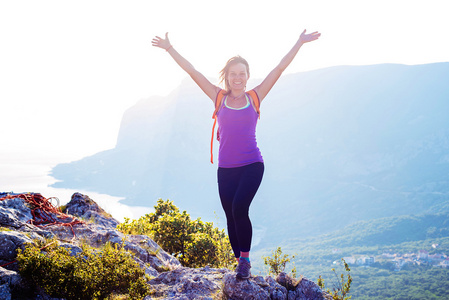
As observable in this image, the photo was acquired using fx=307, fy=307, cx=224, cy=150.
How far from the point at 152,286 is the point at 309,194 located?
6943 inches

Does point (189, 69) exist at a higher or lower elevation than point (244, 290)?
higher

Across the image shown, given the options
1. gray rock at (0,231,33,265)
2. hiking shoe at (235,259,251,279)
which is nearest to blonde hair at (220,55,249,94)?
hiking shoe at (235,259,251,279)

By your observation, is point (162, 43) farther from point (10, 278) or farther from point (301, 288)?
point (301, 288)

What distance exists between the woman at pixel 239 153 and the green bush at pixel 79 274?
1290 millimetres

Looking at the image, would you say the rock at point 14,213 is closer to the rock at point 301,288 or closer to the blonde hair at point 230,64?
the blonde hair at point 230,64

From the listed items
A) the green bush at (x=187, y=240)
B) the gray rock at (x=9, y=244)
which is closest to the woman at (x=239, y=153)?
the gray rock at (x=9, y=244)

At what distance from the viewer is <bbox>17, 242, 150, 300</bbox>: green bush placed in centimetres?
331

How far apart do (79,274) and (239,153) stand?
2233 mm

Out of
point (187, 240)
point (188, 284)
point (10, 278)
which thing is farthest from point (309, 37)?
point (187, 240)

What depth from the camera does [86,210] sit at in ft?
24.7

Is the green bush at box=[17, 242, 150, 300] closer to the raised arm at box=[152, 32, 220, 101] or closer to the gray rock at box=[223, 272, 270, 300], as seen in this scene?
the gray rock at box=[223, 272, 270, 300]

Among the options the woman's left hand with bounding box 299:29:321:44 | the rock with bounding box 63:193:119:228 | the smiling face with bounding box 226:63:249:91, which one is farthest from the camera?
the rock with bounding box 63:193:119:228

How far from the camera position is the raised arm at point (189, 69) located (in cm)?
419

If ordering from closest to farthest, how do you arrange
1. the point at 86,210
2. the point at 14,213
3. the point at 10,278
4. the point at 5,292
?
the point at 5,292 < the point at 10,278 < the point at 14,213 < the point at 86,210
